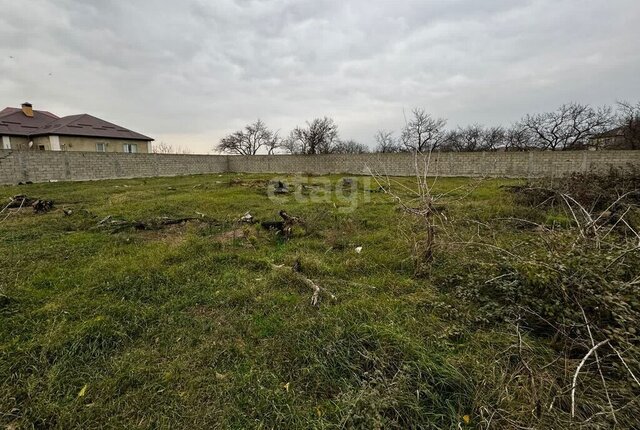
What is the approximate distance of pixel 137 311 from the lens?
79.4 inches

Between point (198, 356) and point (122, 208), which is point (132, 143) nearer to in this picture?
point (122, 208)

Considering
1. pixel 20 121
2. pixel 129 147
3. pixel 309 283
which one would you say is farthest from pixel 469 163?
pixel 20 121

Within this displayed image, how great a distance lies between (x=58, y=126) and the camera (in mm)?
17516

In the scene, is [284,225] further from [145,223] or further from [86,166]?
[86,166]

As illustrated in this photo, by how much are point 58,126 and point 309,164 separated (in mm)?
16476

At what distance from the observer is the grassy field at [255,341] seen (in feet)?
4.17

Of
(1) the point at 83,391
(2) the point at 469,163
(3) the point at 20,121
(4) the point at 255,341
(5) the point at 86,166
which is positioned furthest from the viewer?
(3) the point at 20,121

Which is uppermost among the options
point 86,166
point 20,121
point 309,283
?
point 20,121

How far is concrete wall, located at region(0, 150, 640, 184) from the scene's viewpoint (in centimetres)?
1001

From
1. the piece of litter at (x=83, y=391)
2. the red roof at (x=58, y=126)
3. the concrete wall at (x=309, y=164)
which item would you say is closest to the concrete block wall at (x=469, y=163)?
the concrete wall at (x=309, y=164)

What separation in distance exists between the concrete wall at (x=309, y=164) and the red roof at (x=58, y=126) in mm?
4812

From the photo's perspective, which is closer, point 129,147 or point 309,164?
point 309,164

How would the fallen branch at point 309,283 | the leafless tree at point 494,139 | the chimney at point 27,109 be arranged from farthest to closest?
the leafless tree at point 494,139 → the chimney at point 27,109 → the fallen branch at point 309,283

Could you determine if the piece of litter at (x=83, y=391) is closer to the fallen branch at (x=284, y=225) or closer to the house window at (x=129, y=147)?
the fallen branch at (x=284, y=225)
